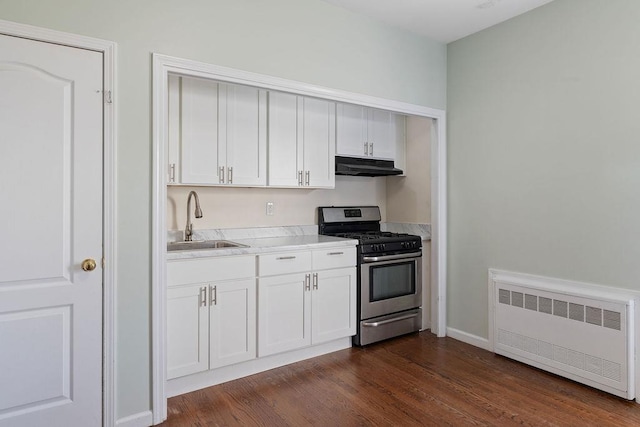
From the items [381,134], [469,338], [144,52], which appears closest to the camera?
[144,52]

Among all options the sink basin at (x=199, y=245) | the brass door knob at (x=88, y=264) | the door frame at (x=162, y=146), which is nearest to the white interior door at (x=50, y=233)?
the brass door knob at (x=88, y=264)

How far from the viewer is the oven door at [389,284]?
353 centimetres

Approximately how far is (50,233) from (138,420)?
115cm

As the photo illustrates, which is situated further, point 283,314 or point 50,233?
point 283,314

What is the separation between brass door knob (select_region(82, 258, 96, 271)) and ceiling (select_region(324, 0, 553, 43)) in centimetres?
241

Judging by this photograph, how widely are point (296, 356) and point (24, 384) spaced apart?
5.90ft

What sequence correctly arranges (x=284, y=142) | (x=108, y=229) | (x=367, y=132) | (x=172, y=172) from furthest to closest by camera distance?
(x=367, y=132) → (x=284, y=142) → (x=172, y=172) → (x=108, y=229)

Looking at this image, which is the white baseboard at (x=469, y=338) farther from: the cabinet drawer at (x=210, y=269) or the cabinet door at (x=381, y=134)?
the cabinet drawer at (x=210, y=269)

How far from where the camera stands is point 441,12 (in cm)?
319

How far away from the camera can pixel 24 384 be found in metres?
2.01

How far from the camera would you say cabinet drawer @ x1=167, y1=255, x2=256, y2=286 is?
2.60m

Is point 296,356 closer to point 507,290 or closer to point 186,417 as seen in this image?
point 186,417

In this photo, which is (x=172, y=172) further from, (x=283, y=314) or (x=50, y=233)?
(x=283, y=314)

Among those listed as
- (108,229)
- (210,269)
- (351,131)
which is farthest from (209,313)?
(351,131)
